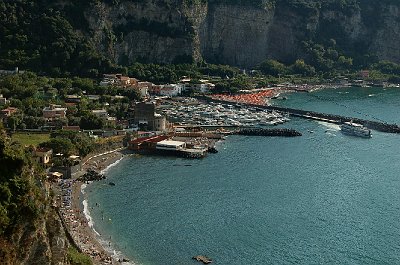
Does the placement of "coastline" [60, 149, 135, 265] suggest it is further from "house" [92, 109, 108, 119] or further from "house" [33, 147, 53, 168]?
"house" [92, 109, 108, 119]

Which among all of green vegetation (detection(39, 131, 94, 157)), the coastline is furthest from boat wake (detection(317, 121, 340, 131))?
the coastline

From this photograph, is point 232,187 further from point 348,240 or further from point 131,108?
point 131,108

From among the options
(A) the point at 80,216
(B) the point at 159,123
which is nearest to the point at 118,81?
(B) the point at 159,123

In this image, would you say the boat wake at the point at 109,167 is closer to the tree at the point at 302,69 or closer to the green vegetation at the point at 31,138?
the green vegetation at the point at 31,138

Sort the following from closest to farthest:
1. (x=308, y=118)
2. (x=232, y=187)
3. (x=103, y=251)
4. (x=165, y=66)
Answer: (x=103, y=251) < (x=232, y=187) < (x=308, y=118) < (x=165, y=66)

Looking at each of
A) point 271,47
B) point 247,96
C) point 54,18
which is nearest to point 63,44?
point 54,18

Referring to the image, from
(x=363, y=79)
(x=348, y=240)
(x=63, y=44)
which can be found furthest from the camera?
(x=363, y=79)
